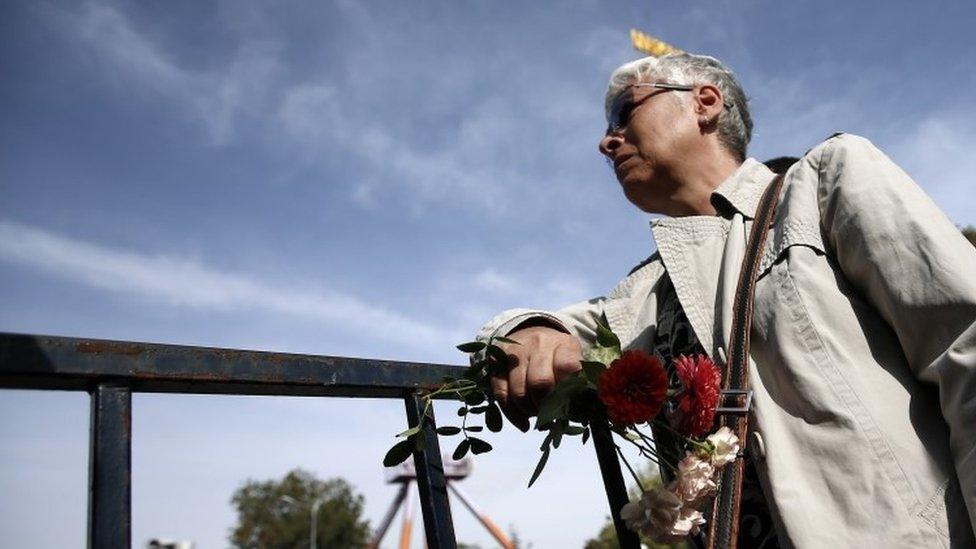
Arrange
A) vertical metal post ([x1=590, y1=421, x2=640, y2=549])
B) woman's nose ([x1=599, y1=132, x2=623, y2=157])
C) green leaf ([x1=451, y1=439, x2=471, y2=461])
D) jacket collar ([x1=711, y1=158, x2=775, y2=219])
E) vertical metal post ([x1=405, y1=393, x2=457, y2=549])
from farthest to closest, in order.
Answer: woman's nose ([x1=599, y1=132, x2=623, y2=157]) → jacket collar ([x1=711, y1=158, x2=775, y2=219]) → vertical metal post ([x1=590, y1=421, x2=640, y2=549]) → green leaf ([x1=451, y1=439, x2=471, y2=461]) → vertical metal post ([x1=405, y1=393, x2=457, y2=549])

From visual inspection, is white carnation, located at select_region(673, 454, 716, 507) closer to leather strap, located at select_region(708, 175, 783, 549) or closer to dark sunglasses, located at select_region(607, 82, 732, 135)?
leather strap, located at select_region(708, 175, 783, 549)

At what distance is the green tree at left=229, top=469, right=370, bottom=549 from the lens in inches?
2308

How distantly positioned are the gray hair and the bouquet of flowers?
4.53ft

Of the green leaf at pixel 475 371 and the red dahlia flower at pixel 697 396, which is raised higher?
the green leaf at pixel 475 371

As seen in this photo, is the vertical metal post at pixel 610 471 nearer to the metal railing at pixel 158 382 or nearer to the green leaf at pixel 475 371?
the metal railing at pixel 158 382

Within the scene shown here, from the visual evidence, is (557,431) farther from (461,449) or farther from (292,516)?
(292,516)

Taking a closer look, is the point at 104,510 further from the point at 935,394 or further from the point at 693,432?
the point at 935,394

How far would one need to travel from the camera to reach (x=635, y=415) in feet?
5.21

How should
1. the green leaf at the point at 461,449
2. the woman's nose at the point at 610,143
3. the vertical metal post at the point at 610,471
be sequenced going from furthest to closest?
the woman's nose at the point at 610,143
the vertical metal post at the point at 610,471
the green leaf at the point at 461,449

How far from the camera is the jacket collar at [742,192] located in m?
2.19

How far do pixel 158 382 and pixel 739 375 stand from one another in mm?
1209

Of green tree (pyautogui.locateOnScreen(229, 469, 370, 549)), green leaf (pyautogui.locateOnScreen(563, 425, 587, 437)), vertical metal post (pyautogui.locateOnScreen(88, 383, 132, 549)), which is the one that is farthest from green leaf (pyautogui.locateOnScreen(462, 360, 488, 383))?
green tree (pyautogui.locateOnScreen(229, 469, 370, 549))

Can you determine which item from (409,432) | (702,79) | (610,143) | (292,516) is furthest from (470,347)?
(292,516)

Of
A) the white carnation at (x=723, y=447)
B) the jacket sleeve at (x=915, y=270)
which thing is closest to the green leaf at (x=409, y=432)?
the white carnation at (x=723, y=447)
